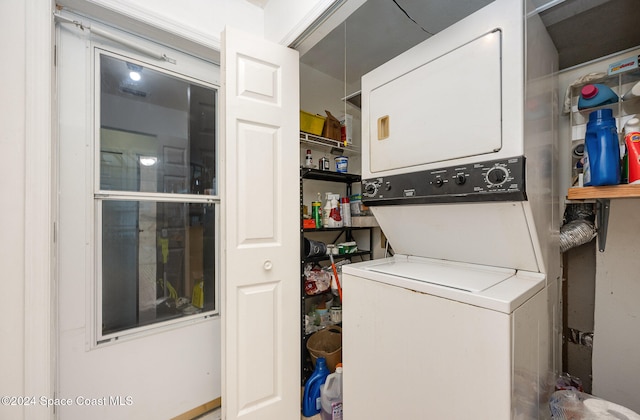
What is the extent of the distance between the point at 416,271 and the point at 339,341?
1148 mm

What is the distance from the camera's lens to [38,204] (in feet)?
4.01

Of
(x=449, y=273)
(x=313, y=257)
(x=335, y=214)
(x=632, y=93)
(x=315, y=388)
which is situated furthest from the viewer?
(x=335, y=214)

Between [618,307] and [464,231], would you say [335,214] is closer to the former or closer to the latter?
[464,231]

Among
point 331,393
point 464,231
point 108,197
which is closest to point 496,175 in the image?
point 464,231

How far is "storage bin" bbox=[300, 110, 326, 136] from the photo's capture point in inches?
82.0

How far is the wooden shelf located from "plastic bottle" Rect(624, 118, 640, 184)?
0.21 ft

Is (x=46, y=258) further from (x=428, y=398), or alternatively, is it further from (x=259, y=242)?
(x=428, y=398)

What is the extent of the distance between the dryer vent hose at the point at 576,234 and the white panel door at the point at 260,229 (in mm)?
1597

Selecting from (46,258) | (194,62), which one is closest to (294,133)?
(194,62)

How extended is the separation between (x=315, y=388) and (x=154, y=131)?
6.66 ft

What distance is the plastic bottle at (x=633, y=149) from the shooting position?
1198 millimetres

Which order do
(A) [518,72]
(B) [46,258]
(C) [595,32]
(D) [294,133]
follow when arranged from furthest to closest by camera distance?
(D) [294,133]
(C) [595,32]
(B) [46,258]
(A) [518,72]

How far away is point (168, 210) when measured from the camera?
1740 mm

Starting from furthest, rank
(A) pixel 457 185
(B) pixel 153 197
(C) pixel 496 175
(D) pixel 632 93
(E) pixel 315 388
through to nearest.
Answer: (E) pixel 315 388 → (B) pixel 153 197 → (D) pixel 632 93 → (A) pixel 457 185 → (C) pixel 496 175
